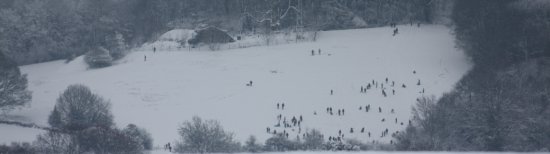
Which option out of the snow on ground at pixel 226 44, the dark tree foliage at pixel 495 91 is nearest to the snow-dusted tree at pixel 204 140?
the dark tree foliage at pixel 495 91

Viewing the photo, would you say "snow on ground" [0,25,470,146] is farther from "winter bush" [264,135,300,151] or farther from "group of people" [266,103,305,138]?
"winter bush" [264,135,300,151]

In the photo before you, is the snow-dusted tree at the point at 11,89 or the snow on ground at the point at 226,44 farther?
the snow on ground at the point at 226,44

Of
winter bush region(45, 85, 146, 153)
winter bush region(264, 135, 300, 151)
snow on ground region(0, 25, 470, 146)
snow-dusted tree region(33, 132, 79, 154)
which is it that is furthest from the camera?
snow on ground region(0, 25, 470, 146)

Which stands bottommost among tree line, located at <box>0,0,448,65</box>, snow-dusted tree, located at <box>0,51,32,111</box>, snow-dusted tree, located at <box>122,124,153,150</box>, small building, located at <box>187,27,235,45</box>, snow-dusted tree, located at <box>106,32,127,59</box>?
snow-dusted tree, located at <box>122,124,153,150</box>

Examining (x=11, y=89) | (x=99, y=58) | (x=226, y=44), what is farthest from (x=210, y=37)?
(x=11, y=89)

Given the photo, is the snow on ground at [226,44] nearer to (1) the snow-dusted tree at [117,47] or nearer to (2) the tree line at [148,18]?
(1) the snow-dusted tree at [117,47]

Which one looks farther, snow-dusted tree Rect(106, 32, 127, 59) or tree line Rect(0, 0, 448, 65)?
tree line Rect(0, 0, 448, 65)

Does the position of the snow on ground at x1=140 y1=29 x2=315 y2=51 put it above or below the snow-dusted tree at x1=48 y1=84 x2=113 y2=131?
above

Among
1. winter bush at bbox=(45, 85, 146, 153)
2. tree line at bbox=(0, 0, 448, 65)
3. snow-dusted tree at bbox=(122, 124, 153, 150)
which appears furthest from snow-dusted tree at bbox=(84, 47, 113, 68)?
snow-dusted tree at bbox=(122, 124, 153, 150)
